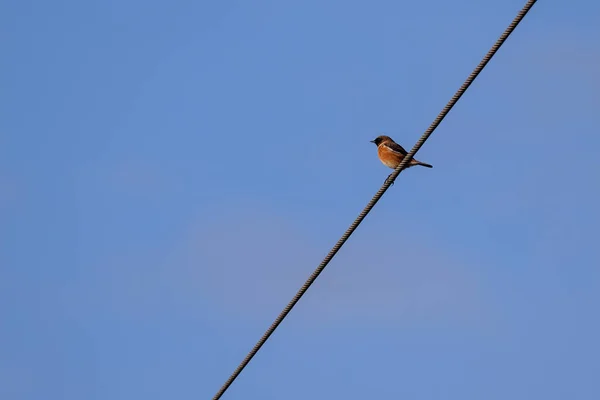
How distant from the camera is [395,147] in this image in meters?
17.8

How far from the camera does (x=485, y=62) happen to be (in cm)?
842

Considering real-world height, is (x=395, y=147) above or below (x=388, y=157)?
above

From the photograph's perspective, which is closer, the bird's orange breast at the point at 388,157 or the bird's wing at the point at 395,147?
the bird's orange breast at the point at 388,157

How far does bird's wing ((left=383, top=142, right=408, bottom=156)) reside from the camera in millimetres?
17672

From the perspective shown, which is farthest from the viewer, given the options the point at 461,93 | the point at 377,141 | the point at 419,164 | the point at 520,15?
the point at 377,141

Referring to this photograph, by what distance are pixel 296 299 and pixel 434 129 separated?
5.67 ft

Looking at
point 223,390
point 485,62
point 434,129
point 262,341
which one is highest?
point 485,62

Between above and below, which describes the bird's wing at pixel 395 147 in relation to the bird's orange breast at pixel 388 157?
above

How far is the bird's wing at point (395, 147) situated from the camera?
17.7 m

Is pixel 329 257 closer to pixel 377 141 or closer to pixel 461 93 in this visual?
pixel 461 93

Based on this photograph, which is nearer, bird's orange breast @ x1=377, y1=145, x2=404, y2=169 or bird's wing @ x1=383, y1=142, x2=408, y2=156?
bird's orange breast @ x1=377, y1=145, x2=404, y2=169

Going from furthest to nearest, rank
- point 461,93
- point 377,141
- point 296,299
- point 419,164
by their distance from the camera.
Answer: point 377,141, point 419,164, point 296,299, point 461,93

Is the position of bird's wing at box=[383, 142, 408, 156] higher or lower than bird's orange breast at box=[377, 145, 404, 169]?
higher

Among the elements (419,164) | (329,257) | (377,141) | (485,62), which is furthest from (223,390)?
(377,141)
